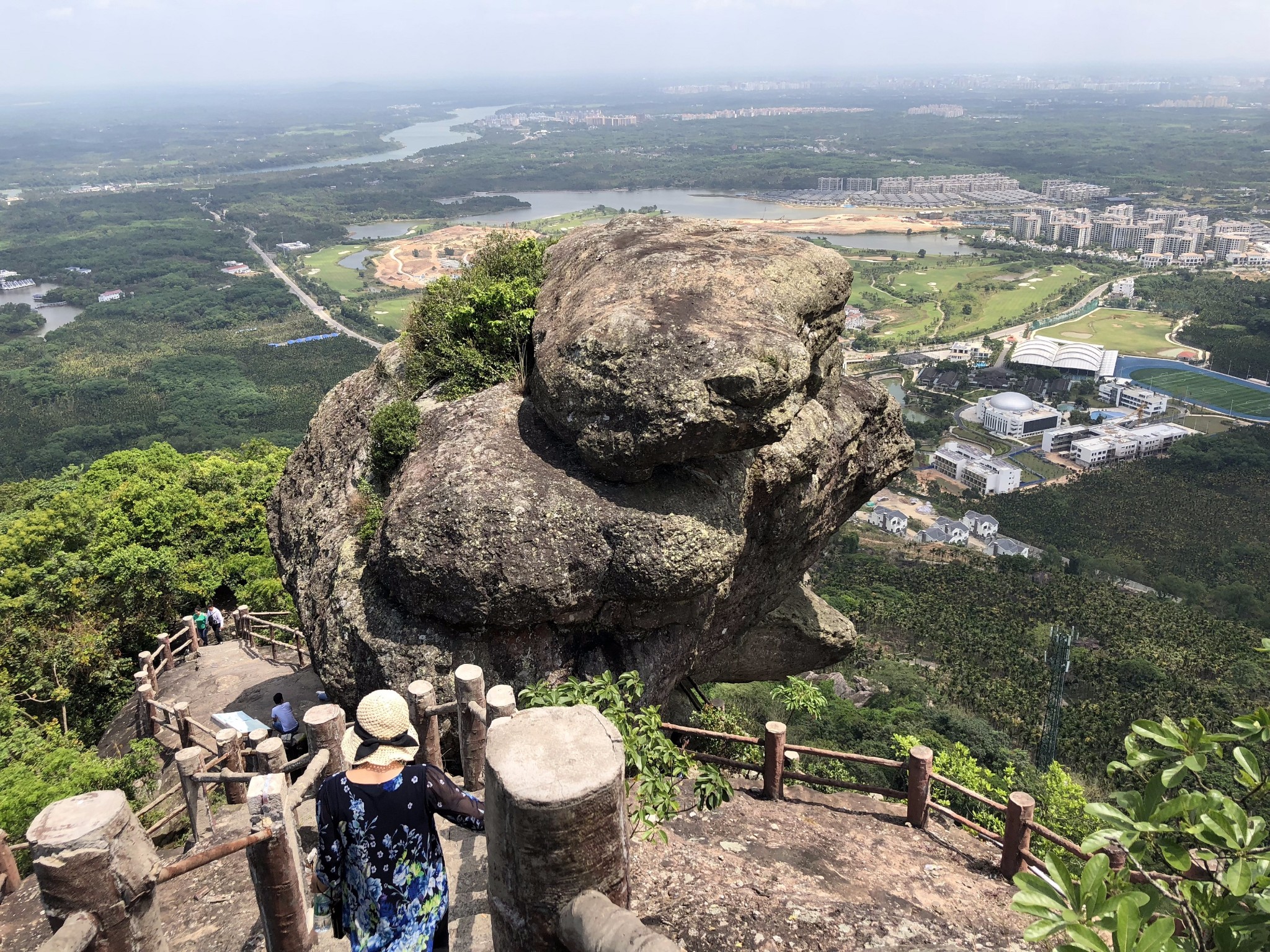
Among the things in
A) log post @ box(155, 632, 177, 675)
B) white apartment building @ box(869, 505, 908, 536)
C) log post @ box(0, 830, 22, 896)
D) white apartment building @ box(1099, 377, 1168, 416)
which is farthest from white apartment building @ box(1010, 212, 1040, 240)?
log post @ box(0, 830, 22, 896)

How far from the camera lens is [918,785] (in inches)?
377

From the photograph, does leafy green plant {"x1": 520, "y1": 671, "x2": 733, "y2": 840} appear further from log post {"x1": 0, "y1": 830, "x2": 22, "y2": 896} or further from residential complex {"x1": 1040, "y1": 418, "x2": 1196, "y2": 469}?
residential complex {"x1": 1040, "y1": 418, "x2": 1196, "y2": 469}

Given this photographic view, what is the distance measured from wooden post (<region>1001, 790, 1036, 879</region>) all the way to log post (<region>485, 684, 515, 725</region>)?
16.9 feet

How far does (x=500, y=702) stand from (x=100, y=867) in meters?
2.89

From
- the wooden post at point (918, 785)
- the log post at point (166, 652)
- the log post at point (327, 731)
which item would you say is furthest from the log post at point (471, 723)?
the log post at point (166, 652)

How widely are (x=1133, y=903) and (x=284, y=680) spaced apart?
46.8 feet

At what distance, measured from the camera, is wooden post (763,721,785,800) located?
9.91 metres

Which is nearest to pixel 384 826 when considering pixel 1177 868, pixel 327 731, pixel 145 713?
pixel 327 731

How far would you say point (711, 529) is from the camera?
9859 mm

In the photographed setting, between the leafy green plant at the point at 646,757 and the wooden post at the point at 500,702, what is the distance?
15.7 inches

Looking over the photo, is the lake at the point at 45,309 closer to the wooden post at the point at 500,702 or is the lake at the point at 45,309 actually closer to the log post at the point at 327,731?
the log post at the point at 327,731

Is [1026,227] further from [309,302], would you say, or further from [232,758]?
[232,758]

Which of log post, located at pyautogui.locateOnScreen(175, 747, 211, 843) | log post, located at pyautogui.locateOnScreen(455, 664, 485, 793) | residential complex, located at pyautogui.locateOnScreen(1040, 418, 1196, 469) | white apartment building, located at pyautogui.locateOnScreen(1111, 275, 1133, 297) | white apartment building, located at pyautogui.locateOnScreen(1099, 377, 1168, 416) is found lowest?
residential complex, located at pyautogui.locateOnScreen(1040, 418, 1196, 469)

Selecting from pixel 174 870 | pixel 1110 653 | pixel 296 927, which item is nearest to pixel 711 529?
pixel 296 927
